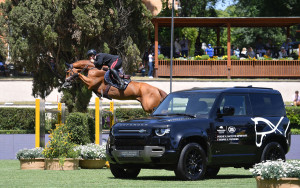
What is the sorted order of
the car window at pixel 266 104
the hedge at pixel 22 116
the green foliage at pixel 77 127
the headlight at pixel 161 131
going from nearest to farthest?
the headlight at pixel 161 131 → the car window at pixel 266 104 → the green foliage at pixel 77 127 → the hedge at pixel 22 116

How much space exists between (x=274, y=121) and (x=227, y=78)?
103ft

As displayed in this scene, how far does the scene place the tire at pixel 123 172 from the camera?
582 inches

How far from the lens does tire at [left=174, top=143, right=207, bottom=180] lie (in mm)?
13688

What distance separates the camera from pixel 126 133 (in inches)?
557

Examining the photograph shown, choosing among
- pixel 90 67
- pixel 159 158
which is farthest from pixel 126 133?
pixel 90 67

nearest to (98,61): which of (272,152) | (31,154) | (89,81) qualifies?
(89,81)

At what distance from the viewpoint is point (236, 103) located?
1521 cm

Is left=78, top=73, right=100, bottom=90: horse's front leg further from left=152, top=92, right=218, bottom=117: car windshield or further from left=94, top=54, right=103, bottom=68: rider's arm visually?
left=152, top=92, right=218, bottom=117: car windshield

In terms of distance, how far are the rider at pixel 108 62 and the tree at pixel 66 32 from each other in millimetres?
11637

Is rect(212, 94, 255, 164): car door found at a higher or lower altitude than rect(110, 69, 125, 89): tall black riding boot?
lower

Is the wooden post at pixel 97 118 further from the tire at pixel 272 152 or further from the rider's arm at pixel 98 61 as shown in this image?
the tire at pixel 272 152

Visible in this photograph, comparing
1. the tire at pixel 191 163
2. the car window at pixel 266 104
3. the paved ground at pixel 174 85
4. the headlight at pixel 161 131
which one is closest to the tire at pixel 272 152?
the car window at pixel 266 104

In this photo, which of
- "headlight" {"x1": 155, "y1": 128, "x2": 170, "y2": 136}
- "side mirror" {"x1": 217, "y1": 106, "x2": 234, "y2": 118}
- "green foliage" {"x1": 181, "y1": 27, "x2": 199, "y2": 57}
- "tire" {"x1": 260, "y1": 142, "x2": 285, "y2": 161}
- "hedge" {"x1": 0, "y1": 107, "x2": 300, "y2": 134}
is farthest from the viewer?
"green foliage" {"x1": 181, "y1": 27, "x2": 199, "y2": 57}

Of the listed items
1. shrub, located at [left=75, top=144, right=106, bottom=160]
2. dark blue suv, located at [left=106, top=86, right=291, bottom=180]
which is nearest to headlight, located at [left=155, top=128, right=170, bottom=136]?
dark blue suv, located at [left=106, top=86, right=291, bottom=180]
